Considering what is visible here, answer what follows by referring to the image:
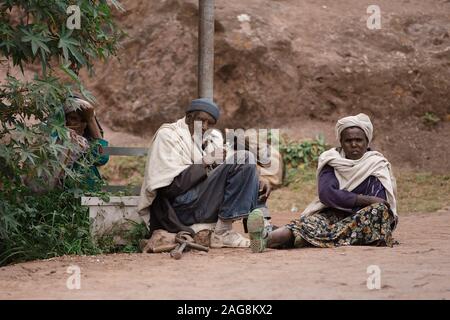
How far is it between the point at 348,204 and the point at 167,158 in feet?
5.03

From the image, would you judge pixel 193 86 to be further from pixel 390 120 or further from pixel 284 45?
pixel 390 120

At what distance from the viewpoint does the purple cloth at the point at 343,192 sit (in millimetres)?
6332

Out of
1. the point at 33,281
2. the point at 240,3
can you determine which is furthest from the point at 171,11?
the point at 33,281

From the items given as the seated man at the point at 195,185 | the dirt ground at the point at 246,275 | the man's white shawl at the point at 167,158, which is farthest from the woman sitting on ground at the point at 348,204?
the man's white shawl at the point at 167,158

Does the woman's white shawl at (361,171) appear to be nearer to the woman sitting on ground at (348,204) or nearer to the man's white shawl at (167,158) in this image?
the woman sitting on ground at (348,204)

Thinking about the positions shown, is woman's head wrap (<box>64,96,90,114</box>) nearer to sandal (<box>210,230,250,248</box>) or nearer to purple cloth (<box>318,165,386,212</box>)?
sandal (<box>210,230,250,248</box>)

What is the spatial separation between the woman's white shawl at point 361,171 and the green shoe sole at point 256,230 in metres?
0.71

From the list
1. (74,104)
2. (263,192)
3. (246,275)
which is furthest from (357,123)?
(74,104)

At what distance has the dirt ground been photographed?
4336mm

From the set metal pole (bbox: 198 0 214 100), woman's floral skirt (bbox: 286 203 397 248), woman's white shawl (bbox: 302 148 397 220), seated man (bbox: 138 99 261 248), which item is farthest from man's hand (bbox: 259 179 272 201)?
metal pole (bbox: 198 0 214 100)

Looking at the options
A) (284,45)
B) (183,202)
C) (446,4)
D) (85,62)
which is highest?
(446,4)

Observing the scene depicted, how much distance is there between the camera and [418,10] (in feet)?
42.5

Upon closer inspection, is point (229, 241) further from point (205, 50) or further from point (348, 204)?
point (205, 50)

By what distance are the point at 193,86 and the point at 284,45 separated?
1596mm
